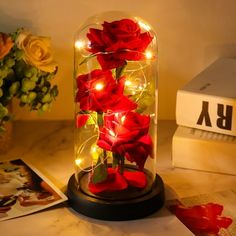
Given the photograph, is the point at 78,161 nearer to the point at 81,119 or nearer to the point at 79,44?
the point at 81,119

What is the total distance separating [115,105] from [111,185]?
0.44 ft

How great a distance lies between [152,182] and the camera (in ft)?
2.90

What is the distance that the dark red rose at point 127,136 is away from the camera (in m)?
0.82

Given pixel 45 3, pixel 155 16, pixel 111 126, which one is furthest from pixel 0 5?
pixel 111 126

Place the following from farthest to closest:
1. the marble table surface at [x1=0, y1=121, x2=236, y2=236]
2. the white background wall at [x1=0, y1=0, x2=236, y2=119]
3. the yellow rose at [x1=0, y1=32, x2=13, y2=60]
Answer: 1. the white background wall at [x1=0, y1=0, x2=236, y2=119]
2. the yellow rose at [x1=0, y1=32, x2=13, y2=60]
3. the marble table surface at [x1=0, y1=121, x2=236, y2=236]

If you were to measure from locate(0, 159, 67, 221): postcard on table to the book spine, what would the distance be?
0.29m

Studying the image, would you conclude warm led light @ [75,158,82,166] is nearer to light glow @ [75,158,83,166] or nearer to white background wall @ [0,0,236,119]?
light glow @ [75,158,83,166]

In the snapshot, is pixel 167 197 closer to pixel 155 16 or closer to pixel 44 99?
pixel 44 99

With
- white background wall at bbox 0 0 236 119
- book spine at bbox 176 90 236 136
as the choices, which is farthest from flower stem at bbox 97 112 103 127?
white background wall at bbox 0 0 236 119

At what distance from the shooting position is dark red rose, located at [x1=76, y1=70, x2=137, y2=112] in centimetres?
80

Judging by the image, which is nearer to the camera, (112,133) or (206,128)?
(112,133)

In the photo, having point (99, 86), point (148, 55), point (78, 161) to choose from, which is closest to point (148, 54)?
point (148, 55)

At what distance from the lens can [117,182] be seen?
843 mm

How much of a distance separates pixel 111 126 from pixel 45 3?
40 centimetres
